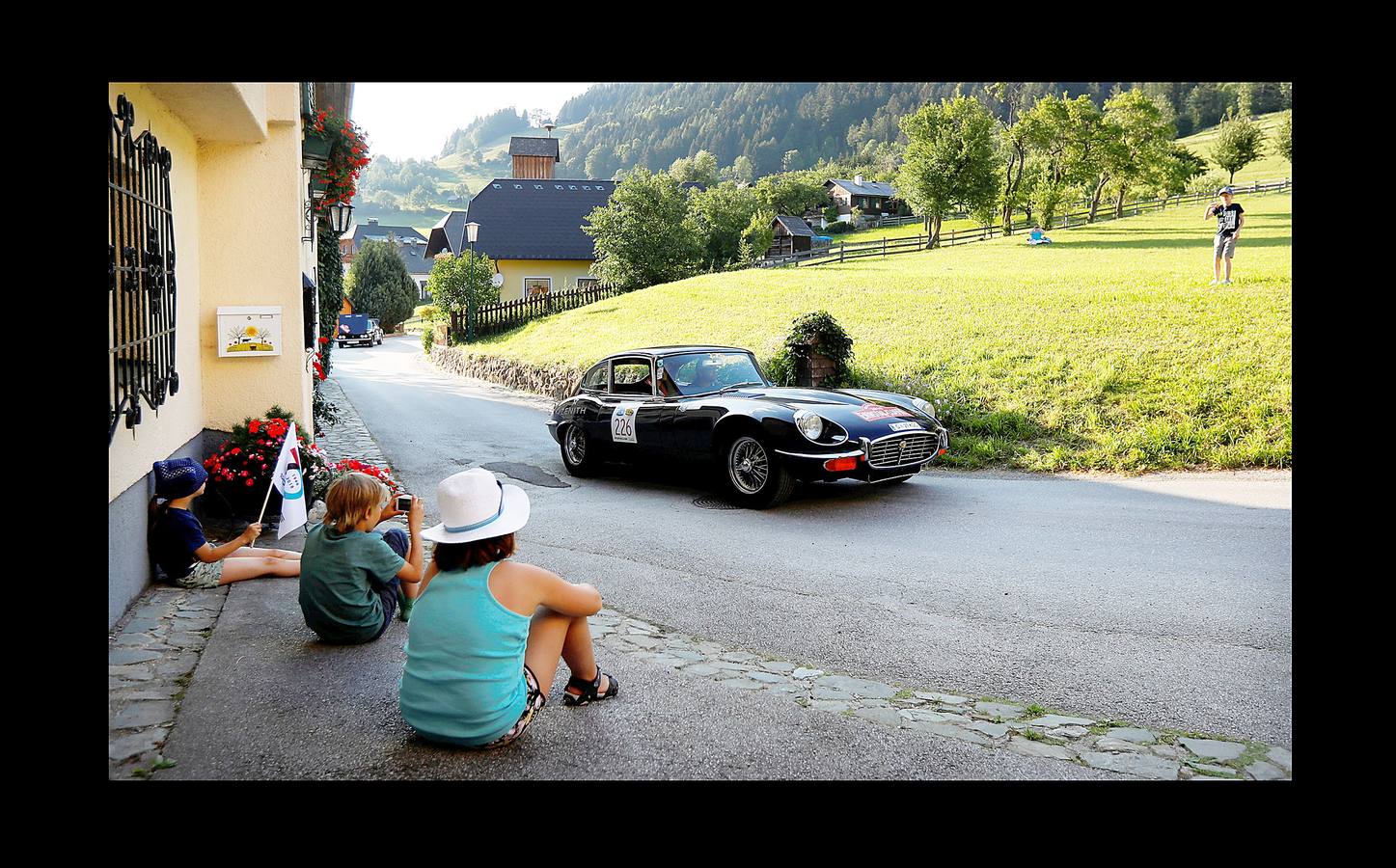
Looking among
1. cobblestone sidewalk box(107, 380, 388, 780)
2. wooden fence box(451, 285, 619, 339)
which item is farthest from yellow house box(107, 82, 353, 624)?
wooden fence box(451, 285, 619, 339)

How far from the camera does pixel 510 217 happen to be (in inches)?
1969

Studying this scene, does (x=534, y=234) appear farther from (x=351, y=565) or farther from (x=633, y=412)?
(x=351, y=565)

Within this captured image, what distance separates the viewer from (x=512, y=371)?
936 inches

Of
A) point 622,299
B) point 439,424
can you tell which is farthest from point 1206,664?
point 622,299

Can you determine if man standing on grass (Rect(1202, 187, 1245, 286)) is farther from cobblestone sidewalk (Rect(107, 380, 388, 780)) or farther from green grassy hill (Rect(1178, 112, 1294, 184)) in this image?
green grassy hill (Rect(1178, 112, 1294, 184))

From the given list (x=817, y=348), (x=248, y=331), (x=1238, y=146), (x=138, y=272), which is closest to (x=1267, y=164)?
(x=1238, y=146)

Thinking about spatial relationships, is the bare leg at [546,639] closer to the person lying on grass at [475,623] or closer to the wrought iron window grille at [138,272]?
the person lying on grass at [475,623]

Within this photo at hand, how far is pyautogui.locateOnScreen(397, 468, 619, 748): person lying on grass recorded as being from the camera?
340cm
